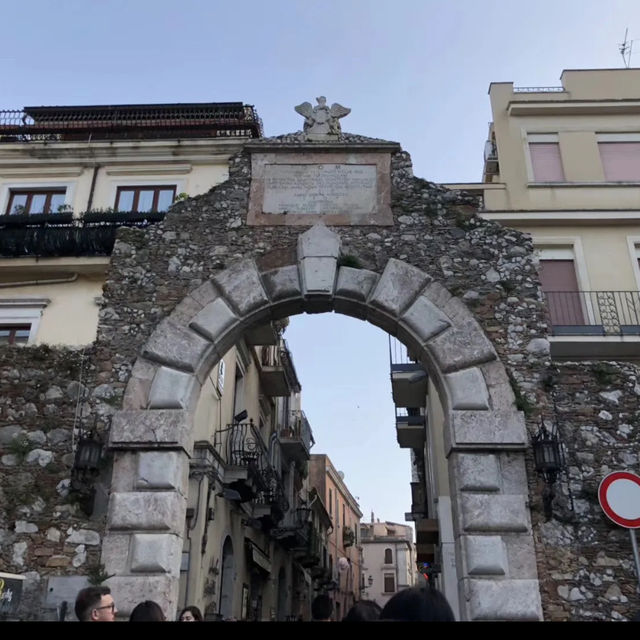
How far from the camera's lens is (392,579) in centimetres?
5200

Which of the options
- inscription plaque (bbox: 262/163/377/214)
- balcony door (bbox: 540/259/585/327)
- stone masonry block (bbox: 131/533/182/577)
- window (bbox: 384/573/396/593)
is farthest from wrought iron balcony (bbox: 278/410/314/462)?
window (bbox: 384/573/396/593)

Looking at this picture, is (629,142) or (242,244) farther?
(629,142)

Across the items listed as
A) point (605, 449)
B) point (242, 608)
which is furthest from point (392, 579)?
point (605, 449)

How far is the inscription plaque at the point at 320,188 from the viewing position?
23.3 feet

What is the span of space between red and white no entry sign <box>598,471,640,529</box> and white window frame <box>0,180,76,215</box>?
1296 centimetres

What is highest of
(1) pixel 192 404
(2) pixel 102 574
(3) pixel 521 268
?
(3) pixel 521 268

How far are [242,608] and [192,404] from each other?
7.96 meters

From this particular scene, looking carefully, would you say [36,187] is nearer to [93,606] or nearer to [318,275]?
[318,275]

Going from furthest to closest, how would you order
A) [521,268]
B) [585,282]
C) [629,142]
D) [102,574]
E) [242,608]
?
1. [629,142]
2. [585,282]
3. [242,608]
4. [521,268]
5. [102,574]

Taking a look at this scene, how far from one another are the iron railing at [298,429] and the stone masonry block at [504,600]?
1506cm

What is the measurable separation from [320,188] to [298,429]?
14653 millimetres

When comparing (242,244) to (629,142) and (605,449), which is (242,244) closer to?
(605,449)

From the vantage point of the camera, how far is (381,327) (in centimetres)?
688

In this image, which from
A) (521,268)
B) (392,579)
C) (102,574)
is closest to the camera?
(102,574)
